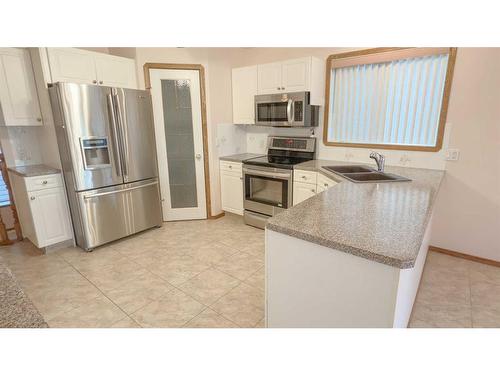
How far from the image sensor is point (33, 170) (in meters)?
2.98

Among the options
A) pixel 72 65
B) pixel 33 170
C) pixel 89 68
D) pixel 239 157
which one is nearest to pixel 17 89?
pixel 72 65

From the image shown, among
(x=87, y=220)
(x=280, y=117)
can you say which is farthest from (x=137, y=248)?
(x=280, y=117)

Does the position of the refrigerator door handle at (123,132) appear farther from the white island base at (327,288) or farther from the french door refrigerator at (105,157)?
the white island base at (327,288)

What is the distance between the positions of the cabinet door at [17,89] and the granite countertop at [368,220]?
3103mm

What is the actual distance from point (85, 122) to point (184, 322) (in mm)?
2215

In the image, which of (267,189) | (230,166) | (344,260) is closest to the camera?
(344,260)

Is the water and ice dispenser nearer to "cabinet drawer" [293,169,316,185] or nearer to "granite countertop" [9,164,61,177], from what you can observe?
"granite countertop" [9,164,61,177]

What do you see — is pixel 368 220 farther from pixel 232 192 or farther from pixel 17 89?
pixel 17 89

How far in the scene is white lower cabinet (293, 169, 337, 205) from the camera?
289 centimetres

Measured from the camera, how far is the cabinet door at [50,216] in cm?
287

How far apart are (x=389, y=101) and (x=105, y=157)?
3.14 meters

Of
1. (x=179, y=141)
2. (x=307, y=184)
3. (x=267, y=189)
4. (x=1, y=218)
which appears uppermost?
(x=179, y=141)

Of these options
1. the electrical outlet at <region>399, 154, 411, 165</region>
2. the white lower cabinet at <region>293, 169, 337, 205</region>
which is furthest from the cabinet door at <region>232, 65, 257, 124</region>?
the electrical outlet at <region>399, 154, 411, 165</region>

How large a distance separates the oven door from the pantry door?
0.71m
